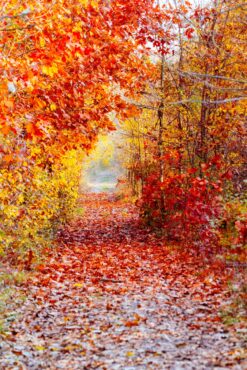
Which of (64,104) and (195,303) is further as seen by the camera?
(64,104)

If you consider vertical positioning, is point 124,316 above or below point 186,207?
below

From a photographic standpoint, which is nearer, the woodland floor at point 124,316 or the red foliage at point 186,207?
the woodland floor at point 124,316

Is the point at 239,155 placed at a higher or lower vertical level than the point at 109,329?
higher

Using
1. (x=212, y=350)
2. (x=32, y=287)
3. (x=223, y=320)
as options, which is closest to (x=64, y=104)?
(x=32, y=287)

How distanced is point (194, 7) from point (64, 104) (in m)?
4.92

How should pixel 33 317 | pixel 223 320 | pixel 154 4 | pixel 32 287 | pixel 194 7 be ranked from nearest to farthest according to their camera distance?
1. pixel 223 320
2. pixel 33 317
3. pixel 32 287
4. pixel 194 7
5. pixel 154 4

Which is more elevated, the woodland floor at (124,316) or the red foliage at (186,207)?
the red foliage at (186,207)

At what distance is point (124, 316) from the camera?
27.2 ft

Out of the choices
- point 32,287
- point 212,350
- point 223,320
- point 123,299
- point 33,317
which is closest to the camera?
point 212,350

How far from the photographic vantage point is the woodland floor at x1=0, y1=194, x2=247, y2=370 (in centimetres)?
645

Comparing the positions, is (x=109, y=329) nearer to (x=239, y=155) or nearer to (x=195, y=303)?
(x=195, y=303)

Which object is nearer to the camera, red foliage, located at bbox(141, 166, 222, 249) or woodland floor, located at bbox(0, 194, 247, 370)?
woodland floor, located at bbox(0, 194, 247, 370)

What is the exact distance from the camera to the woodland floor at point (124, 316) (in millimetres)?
6445

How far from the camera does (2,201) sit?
33.6ft
